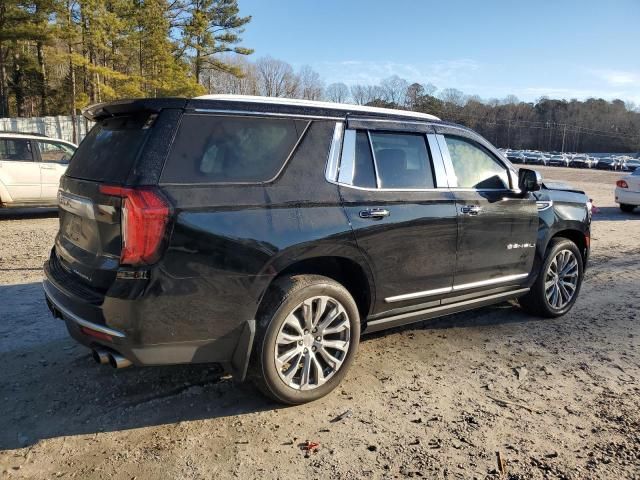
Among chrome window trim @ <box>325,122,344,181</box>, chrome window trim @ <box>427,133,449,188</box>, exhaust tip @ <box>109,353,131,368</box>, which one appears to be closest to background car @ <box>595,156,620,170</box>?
chrome window trim @ <box>427,133,449,188</box>

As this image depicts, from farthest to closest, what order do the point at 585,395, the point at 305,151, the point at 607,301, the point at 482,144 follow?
the point at 607,301 → the point at 482,144 → the point at 585,395 → the point at 305,151

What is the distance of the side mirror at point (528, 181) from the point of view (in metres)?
4.59

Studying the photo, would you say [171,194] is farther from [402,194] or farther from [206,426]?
[402,194]

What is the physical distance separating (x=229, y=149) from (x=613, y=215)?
48.5 ft

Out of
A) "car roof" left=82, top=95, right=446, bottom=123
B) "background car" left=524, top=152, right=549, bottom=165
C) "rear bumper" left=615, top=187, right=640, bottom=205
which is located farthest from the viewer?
"background car" left=524, top=152, right=549, bottom=165

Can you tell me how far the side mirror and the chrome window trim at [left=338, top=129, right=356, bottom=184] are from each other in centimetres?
191

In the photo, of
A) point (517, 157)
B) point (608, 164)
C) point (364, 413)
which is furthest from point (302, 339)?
point (517, 157)

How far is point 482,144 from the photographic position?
4496 millimetres

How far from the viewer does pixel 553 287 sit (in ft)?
16.9

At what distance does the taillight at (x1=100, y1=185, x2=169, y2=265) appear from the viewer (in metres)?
2.69

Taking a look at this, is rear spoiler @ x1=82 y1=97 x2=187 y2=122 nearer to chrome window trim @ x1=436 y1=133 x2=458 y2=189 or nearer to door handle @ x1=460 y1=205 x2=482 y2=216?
chrome window trim @ x1=436 y1=133 x2=458 y2=189

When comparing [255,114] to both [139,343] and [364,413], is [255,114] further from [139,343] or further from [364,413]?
[364,413]

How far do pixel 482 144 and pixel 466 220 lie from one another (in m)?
0.82

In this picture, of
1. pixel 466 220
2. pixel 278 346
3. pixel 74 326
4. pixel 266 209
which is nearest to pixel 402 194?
pixel 466 220
